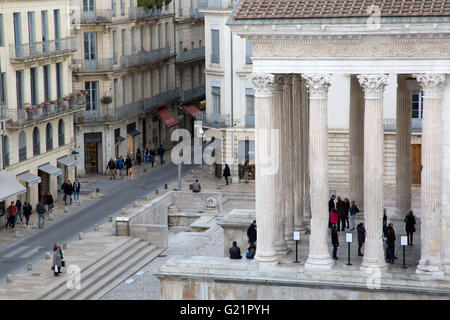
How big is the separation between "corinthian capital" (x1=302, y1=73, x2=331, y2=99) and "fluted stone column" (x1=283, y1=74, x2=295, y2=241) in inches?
117

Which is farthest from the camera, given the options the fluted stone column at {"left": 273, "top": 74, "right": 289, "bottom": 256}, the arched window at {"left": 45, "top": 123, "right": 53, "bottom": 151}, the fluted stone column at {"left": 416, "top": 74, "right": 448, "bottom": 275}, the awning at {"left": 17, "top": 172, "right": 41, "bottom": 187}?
the arched window at {"left": 45, "top": 123, "right": 53, "bottom": 151}

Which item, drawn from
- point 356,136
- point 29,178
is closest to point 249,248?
point 356,136

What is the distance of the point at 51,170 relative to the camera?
2756 inches

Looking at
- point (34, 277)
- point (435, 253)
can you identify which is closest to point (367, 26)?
point (435, 253)

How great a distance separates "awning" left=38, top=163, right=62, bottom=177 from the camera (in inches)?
2736

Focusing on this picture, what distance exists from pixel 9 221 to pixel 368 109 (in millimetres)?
27024

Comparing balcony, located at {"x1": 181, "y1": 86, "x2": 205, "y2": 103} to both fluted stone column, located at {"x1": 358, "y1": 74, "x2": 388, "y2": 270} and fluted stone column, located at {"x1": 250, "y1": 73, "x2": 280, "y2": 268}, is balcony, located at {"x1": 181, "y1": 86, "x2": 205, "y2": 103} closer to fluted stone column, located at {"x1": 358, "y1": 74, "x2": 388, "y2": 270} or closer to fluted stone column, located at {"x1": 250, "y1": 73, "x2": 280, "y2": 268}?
fluted stone column, located at {"x1": 250, "y1": 73, "x2": 280, "y2": 268}

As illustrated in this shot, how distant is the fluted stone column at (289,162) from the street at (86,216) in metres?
13.5

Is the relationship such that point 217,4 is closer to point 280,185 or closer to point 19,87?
point 19,87

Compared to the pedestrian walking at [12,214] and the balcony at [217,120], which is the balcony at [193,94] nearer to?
the balcony at [217,120]

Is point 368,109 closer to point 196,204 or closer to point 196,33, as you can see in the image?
point 196,204

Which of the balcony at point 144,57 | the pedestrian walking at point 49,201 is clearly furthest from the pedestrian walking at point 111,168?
the pedestrian walking at point 49,201

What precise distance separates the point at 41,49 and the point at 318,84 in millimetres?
29797

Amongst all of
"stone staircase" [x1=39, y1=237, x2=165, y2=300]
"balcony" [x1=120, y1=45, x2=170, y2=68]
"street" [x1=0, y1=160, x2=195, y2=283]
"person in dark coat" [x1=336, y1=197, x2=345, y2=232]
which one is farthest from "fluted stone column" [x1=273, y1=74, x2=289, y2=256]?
"balcony" [x1=120, y1=45, x2=170, y2=68]
